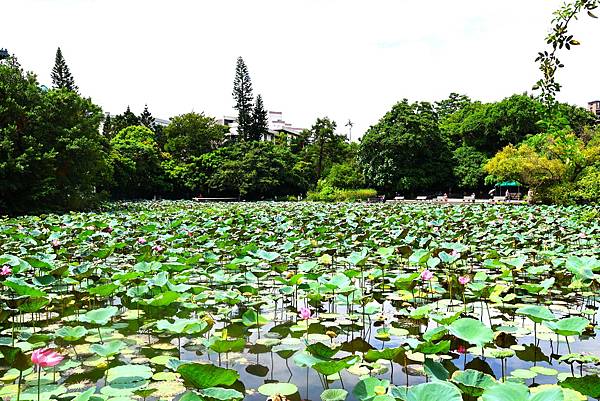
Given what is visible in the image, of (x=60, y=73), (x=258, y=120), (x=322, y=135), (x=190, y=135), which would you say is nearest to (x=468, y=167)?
(x=322, y=135)

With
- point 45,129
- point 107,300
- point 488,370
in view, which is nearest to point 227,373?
point 488,370

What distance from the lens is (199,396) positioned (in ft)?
5.20

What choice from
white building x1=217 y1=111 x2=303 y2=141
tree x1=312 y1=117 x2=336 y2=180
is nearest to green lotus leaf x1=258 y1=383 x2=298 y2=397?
tree x1=312 y1=117 x2=336 y2=180

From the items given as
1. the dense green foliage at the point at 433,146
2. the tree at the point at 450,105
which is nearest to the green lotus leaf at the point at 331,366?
the dense green foliage at the point at 433,146

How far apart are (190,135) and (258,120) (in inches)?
231

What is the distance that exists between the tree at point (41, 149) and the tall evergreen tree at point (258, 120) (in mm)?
24776

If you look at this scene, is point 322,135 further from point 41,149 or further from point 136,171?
point 41,149

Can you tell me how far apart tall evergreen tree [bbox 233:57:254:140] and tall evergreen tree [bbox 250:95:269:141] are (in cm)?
34

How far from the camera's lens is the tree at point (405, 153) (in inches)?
1096

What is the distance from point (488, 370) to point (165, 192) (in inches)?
1260

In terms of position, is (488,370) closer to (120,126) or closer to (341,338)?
(341,338)

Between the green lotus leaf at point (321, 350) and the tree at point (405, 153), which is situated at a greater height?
the tree at point (405, 153)

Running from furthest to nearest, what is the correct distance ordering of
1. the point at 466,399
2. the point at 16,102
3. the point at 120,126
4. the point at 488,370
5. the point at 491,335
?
the point at 120,126 < the point at 16,102 < the point at 488,370 < the point at 491,335 < the point at 466,399

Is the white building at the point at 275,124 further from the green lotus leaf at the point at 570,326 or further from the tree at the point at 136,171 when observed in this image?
the green lotus leaf at the point at 570,326
